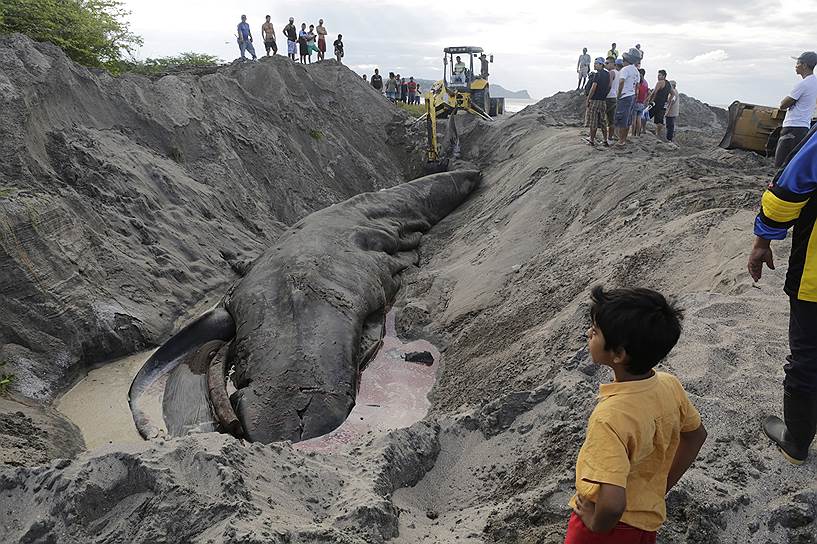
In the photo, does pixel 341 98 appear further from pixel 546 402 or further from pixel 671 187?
pixel 546 402

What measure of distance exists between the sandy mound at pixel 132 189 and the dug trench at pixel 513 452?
0.19 metres

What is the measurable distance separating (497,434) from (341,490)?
1.23 metres

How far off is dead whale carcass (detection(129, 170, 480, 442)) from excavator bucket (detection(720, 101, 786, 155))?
19.0ft

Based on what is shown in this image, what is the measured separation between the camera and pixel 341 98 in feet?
56.8

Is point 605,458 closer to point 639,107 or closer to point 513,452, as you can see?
point 513,452

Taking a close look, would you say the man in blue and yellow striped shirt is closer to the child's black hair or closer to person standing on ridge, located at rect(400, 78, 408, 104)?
the child's black hair

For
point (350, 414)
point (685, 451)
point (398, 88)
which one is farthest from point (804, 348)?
point (398, 88)

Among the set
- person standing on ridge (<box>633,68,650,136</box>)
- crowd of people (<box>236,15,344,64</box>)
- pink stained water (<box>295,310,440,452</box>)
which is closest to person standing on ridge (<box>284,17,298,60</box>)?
crowd of people (<box>236,15,344,64</box>)

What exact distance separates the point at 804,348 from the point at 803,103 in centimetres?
583

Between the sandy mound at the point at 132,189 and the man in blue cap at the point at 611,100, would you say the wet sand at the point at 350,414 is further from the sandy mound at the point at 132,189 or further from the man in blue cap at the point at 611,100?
the man in blue cap at the point at 611,100

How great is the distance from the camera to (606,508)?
1.88m

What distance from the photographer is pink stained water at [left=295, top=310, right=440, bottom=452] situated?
18.2ft

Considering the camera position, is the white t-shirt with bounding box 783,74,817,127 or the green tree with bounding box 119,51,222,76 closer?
the white t-shirt with bounding box 783,74,817,127

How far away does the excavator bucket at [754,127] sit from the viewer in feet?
32.3
